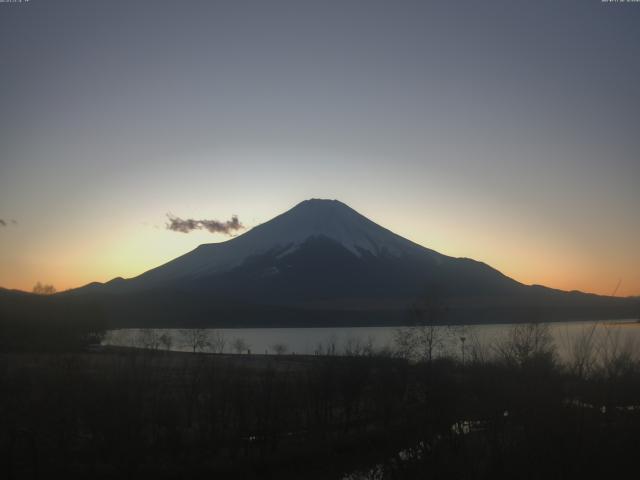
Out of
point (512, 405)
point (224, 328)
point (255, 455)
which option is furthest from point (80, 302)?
point (224, 328)

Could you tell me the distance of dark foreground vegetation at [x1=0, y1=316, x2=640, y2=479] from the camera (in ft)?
29.4

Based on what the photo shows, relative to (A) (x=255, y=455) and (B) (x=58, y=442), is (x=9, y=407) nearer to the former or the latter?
(B) (x=58, y=442)

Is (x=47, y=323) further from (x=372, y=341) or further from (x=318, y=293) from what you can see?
(x=318, y=293)

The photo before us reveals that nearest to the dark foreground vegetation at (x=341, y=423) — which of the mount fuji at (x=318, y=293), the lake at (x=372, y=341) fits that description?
the lake at (x=372, y=341)

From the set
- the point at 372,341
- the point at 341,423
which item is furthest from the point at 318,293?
the point at 341,423

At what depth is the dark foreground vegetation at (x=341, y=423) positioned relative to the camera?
29.4 ft

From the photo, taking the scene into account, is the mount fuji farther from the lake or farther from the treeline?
the treeline

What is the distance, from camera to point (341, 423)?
2220 cm

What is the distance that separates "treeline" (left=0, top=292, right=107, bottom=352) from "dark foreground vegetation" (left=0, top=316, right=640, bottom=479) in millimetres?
19853

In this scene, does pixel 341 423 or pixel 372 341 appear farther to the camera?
pixel 372 341

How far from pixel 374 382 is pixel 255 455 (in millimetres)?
8630

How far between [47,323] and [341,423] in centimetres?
3441

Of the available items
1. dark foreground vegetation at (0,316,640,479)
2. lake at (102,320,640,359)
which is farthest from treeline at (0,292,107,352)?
dark foreground vegetation at (0,316,640,479)

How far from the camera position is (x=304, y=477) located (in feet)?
54.9
